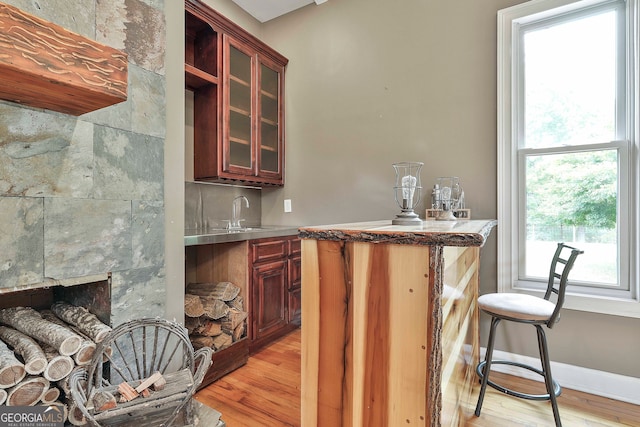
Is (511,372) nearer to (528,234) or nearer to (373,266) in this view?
(528,234)

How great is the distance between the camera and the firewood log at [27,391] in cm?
106

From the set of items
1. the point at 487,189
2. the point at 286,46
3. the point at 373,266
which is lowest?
the point at 373,266

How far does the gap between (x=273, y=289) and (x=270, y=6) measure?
280 cm

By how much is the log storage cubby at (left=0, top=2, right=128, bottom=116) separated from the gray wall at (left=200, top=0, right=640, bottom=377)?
206cm

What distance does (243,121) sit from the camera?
2.80 metres

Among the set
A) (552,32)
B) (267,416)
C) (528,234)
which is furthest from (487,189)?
(267,416)

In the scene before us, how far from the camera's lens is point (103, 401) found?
114 cm

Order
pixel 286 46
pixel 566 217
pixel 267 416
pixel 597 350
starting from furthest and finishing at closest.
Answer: pixel 286 46
pixel 566 217
pixel 597 350
pixel 267 416

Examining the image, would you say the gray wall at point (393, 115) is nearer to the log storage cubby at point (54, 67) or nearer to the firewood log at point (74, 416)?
the log storage cubby at point (54, 67)

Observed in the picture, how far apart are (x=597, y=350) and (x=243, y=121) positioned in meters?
3.11

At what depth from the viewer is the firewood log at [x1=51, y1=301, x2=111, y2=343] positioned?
1267 millimetres

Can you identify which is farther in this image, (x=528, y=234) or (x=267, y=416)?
(x=528, y=234)

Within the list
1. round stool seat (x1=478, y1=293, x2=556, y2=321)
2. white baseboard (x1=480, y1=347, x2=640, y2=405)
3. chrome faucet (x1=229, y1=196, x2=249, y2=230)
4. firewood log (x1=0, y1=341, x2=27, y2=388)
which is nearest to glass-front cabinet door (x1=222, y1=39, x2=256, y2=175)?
chrome faucet (x1=229, y1=196, x2=249, y2=230)

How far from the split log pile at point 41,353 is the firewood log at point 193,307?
73cm
